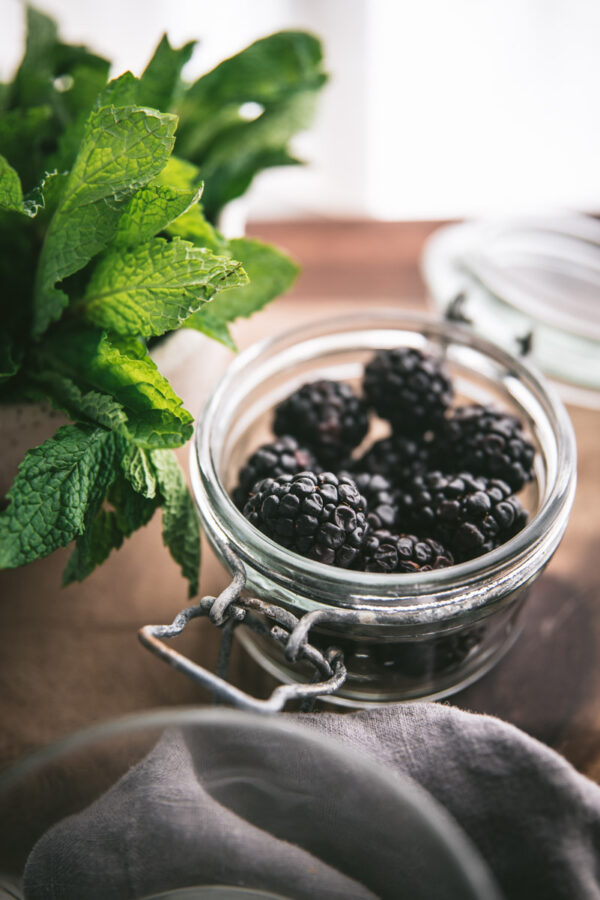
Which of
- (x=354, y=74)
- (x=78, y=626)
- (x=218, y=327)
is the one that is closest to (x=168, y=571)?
(x=78, y=626)

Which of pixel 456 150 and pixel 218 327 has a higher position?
pixel 456 150

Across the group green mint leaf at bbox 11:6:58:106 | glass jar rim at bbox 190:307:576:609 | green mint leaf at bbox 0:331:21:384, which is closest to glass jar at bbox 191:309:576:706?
glass jar rim at bbox 190:307:576:609

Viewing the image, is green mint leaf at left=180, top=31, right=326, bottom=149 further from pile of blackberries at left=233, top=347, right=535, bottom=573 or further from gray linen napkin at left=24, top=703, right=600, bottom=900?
gray linen napkin at left=24, top=703, right=600, bottom=900

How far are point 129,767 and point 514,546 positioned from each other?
23 centimetres

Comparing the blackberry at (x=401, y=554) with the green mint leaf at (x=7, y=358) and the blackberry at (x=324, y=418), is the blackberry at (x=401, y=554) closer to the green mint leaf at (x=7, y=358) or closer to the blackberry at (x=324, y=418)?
the blackberry at (x=324, y=418)

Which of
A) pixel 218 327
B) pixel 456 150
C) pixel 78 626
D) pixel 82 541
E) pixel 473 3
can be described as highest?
pixel 473 3

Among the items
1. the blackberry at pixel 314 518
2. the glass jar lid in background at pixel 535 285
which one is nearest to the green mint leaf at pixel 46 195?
the blackberry at pixel 314 518

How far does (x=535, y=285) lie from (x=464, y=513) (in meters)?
0.37

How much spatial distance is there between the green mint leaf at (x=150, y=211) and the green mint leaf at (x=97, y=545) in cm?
17

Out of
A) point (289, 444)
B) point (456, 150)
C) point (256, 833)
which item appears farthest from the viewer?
point (456, 150)

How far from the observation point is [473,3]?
0.90 metres

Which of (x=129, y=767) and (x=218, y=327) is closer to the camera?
(x=129, y=767)

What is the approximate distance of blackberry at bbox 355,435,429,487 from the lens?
1.73ft

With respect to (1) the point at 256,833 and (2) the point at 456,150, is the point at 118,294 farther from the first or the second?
(2) the point at 456,150
